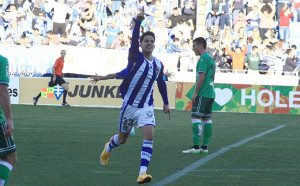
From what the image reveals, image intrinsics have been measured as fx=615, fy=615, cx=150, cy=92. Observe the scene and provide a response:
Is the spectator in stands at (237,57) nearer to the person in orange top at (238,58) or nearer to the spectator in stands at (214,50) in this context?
the person in orange top at (238,58)

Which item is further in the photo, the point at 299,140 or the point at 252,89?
the point at 252,89

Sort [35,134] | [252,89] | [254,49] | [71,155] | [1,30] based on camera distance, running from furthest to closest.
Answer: [1,30] < [254,49] < [252,89] < [35,134] < [71,155]

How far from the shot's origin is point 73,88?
25.6 metres

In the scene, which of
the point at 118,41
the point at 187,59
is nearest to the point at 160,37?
the point at 118,41

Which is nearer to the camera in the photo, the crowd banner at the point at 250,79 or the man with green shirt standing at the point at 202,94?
the man with green shirt standing at the point at 202,94

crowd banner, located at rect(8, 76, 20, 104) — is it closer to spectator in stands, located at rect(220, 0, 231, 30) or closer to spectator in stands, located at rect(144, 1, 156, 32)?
spectator in stands, located at rect(144, 1, 156, 32)

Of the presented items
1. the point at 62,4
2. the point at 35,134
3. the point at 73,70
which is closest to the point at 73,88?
the point at 73,70

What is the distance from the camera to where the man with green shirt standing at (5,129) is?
5.34 m

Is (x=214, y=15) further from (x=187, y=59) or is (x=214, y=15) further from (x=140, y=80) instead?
(x=140, y=80)

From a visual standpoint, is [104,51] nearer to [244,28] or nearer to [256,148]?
[244,28]

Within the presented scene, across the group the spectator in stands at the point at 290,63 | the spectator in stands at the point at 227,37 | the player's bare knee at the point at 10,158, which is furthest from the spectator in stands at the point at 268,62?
the player's bare knee at the point at 10,158

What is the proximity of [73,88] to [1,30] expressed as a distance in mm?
5452

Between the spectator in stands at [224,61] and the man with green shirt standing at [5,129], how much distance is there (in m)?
21.9

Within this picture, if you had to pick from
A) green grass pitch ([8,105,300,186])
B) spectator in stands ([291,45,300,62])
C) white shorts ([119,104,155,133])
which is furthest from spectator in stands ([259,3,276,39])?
white shorts ([119,104,155,133])
